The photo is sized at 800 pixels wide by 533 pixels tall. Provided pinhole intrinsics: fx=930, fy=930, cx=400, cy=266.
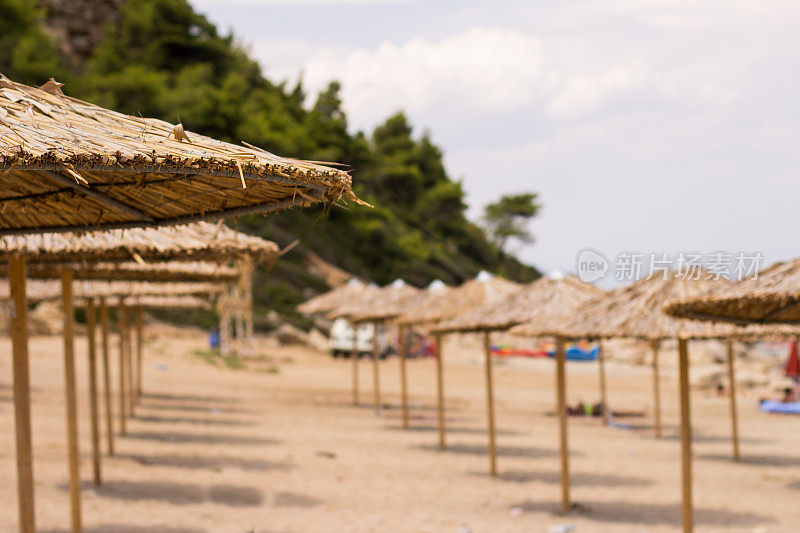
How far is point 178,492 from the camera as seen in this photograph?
30.5ft

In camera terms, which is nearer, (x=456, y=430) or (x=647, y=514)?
(x=647, y=514)


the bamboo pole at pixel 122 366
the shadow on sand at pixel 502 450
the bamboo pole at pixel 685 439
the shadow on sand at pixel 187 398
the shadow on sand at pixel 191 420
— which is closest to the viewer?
the bamboo pole at pixel 685 439

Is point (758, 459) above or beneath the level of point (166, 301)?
beneath

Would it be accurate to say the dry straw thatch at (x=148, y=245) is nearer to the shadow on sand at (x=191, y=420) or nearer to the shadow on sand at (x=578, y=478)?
the shadow on sand at (x=578, y=478)

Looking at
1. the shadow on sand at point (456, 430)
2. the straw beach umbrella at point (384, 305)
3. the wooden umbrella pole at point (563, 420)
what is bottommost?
the shadow on sand at point (456, 430)

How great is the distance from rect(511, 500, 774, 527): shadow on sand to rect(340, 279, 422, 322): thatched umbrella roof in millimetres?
7777

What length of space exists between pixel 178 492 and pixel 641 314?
16.3 ft

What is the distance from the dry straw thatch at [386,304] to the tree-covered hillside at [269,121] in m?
11.7

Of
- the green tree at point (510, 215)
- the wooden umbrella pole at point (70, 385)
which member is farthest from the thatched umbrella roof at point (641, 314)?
the green tree at point (510, 215)

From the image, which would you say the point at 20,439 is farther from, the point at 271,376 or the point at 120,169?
the point at 271,376

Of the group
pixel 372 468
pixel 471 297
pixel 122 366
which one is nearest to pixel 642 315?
pixel 372 468

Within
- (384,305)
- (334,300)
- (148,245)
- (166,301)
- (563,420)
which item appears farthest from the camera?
(334,300)

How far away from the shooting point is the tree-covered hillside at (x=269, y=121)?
35062 millimetres

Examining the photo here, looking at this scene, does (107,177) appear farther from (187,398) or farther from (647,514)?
(187,398)
